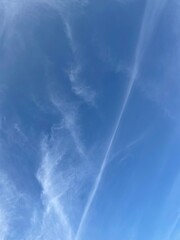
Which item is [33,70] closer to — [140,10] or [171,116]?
[140,10]

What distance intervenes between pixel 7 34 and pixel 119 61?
8.58 metres

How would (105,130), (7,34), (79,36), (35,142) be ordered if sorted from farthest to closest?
(105,130) → (35,142) → (79,36) → (7,34)

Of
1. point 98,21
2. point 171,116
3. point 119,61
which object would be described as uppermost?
point 98,21

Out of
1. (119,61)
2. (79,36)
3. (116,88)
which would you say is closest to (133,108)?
(116,88)

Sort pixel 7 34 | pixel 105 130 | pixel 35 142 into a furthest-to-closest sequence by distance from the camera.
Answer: pixel 105 130 → pixel 35 142 → pixel 7 34

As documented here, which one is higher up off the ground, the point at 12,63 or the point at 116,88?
the point at 12,63

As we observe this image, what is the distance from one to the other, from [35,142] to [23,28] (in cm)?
856

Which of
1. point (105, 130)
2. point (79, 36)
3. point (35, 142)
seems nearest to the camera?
point (79, 36)

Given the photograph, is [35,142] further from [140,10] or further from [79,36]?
[140,10]

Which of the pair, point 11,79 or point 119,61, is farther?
point 119,61

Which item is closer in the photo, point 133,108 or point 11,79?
point 11,79

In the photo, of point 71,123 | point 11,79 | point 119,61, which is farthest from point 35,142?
point 119,61

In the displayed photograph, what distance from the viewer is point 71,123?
899 inches

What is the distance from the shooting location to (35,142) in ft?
73.3
